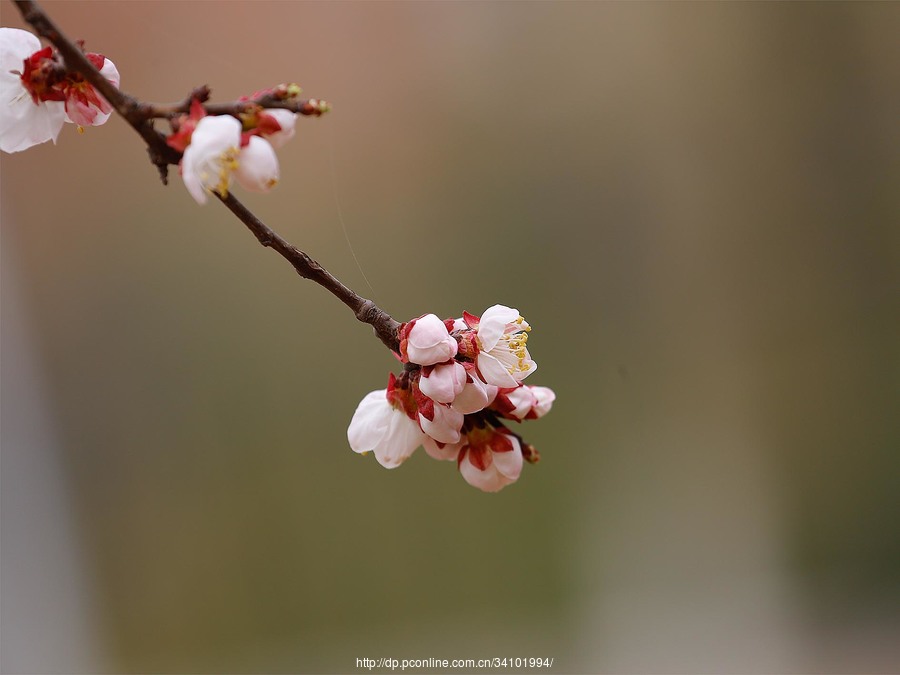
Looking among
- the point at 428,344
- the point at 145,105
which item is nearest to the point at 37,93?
the point at 145,105

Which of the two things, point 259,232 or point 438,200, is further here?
point 438,200

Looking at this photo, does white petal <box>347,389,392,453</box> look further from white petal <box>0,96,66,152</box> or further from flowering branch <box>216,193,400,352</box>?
white petal <box>0,96,66,152</box>

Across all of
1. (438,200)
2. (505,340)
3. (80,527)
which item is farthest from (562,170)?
(80,527)

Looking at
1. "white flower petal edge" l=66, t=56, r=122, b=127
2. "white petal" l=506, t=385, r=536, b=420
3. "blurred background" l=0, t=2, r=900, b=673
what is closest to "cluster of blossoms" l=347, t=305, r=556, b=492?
"white petal" l=506, t=385, r=536, b=420

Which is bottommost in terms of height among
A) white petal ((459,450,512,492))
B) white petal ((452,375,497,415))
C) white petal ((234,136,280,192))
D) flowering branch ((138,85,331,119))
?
white petal ((459,450,512,492))

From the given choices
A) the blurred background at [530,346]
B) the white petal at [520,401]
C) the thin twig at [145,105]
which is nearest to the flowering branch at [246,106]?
the thin twig at [145,105]

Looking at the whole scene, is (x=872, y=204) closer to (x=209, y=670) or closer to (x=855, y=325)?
(x=855, y=325)

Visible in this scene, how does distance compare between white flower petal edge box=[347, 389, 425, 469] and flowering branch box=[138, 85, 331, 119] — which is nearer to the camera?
flowering branch box=[138, 85, 331, 119]
